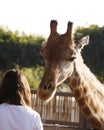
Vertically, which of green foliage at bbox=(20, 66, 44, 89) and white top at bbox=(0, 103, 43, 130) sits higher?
white top at bbox=(0, 103, 43, 130)

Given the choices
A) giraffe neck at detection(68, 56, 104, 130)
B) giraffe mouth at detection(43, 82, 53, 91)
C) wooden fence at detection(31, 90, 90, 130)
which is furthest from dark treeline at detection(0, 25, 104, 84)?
giraffe mouth at detection(43, 82, 53, 91)

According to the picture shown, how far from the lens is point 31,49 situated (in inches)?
855

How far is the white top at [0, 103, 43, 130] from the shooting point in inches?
152

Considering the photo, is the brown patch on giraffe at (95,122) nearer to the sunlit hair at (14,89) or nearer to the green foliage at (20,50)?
the sunlit hair at (14,89)

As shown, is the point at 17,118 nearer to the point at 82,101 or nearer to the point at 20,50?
the point at 82,101

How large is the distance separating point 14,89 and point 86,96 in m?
2.18

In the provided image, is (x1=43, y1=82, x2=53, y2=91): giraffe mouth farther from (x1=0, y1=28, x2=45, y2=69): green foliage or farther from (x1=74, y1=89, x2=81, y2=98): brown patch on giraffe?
(x1=0, y1=28, x2=45, y2=69): green foliage

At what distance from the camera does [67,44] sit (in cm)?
607

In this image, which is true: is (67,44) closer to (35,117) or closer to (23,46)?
(35,117)

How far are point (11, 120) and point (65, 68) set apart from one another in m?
2.13

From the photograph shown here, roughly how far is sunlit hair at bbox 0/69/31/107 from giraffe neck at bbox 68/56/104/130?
2.08m

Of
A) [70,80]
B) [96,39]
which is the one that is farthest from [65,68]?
[96,39]

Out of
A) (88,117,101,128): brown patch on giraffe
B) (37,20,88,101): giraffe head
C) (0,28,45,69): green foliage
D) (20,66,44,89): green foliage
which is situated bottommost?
(20,66,44,89): green foliage

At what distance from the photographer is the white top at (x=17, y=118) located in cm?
387
